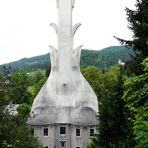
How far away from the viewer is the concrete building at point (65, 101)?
2061 inches

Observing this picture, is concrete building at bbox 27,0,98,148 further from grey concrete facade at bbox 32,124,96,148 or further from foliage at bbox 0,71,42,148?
foliage at bbox 0,71,42,148

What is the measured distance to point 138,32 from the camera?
19.1m

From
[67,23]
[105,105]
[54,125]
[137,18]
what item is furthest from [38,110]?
[137,18]

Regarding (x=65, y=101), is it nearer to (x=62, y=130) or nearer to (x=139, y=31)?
(x=62, y=130)

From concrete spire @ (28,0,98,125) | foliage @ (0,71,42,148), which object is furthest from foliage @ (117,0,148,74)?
concrete spire @ (28,0,98,125)

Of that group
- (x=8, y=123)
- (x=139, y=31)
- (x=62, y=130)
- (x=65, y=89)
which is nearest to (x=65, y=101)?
(x=65, y=89)

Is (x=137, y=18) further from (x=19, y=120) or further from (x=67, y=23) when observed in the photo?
(x=67, y=23)

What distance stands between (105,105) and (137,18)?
26.8 feet

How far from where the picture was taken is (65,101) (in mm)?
53312

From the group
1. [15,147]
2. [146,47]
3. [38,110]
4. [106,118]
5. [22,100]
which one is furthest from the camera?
[22,100]

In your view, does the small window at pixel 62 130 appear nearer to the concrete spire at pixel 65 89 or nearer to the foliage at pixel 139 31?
the concrete spire at pixel 65 89

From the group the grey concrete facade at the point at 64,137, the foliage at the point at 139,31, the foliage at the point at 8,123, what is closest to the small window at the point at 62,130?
the grey concrete facade at the point at 64,137

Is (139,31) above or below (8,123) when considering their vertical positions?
above

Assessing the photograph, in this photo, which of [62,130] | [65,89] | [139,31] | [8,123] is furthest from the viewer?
[65,89]
